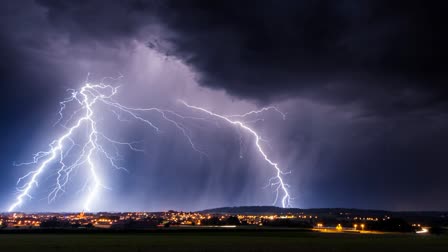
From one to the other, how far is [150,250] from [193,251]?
10.1ft

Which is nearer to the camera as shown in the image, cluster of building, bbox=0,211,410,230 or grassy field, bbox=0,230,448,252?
grassy field, bbox=0,230,448,252

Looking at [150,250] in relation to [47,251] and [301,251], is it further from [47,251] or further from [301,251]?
[301,251]

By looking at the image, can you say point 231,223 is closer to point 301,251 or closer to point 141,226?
point 141,226

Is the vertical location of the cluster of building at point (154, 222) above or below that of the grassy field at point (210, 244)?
above

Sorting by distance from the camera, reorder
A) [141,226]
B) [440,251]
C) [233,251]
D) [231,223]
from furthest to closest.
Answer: [231,223], [141,226], [440,251], [233,251]

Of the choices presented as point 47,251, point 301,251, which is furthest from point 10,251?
point 301,251

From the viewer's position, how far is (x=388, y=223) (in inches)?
3167

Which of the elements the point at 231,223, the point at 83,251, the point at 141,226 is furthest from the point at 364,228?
the point at 83,251

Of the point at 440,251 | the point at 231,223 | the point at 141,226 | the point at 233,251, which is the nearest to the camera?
the point at 233,251

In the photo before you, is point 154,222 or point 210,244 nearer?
point 210,244

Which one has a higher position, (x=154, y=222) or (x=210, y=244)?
(x=154, y=222)

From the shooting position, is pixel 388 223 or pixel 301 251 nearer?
pixel 301 251

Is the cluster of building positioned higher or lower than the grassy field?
higher

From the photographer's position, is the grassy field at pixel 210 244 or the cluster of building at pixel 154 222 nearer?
the grassy field at pixel 210 244
